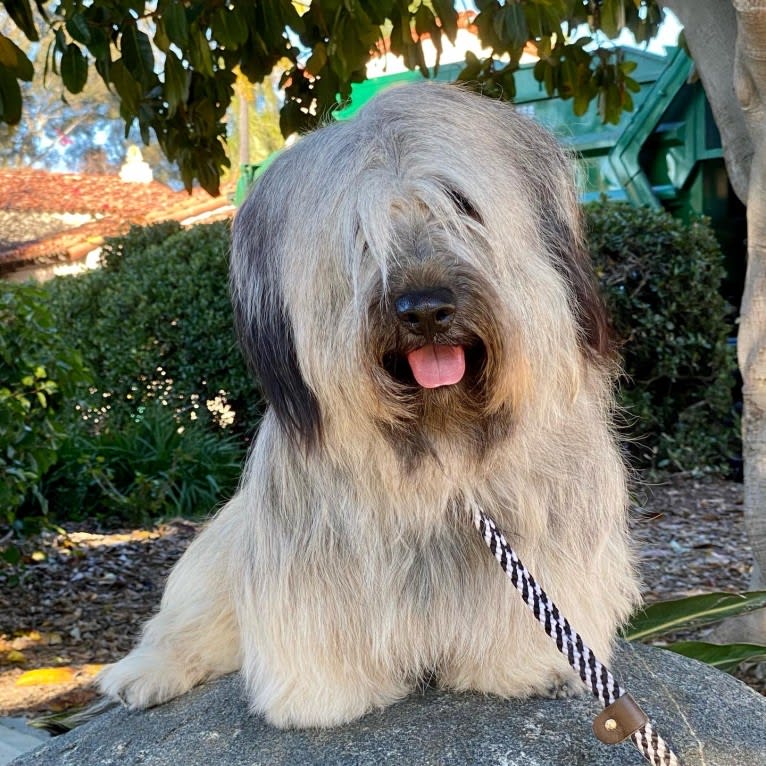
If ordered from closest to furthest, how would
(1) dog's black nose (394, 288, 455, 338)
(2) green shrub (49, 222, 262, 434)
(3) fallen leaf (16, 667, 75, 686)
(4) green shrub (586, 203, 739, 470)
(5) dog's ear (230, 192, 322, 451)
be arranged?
(1) dog's black nose (394, 288, 455, 338) < (5) dog's ear (230, 192, 322, 451) < (3) fallen leaf (16, 667, 75, 686) < (4) green shrub (586, 203, 739, 470) < (2) green shrub (49, 222, 262, 434)

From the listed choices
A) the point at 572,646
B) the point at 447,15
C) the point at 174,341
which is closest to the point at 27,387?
the point at 447,15

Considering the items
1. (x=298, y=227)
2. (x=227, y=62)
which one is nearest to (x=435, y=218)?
(x=298, y=227)

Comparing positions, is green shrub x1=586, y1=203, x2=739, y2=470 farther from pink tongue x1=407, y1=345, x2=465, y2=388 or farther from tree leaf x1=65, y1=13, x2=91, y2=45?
pink tongue x1=407, y1=345, x2=465, y2=388

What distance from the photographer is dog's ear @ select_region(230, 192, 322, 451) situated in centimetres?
220

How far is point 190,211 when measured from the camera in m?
21.1

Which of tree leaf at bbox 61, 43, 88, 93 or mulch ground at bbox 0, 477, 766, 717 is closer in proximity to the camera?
tree leaf at bbox 61, 43, 88, 93

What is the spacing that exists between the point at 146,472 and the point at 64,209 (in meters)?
22.6

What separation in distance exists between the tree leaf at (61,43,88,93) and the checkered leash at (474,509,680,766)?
2.26 m

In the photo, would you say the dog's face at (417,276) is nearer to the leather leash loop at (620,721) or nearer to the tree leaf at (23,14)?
the leather leash loop at (620,721)

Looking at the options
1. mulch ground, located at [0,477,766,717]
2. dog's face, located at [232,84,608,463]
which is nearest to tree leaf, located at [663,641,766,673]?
mulch ground, located at [0,477,766,717]

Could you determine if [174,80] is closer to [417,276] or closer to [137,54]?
[137,54]

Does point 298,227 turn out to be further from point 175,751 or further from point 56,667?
point 56,667

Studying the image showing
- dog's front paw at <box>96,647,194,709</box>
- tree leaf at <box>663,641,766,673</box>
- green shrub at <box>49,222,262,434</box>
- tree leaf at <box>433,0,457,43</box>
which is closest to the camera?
dog's front paw at <box>96,647,194,709</box>

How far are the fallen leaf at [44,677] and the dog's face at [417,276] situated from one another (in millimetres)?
2493
